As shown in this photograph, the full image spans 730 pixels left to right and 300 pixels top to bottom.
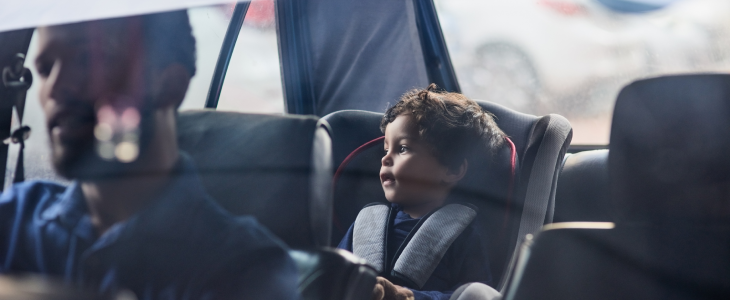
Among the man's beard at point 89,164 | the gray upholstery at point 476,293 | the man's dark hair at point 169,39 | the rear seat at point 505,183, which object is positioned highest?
the man's dark hair at point 169,39

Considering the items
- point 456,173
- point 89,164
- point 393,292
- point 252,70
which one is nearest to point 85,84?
point 89,164

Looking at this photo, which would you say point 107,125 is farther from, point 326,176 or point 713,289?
point 713,289

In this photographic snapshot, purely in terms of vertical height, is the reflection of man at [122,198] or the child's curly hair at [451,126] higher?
the reflection of man at [122,198]

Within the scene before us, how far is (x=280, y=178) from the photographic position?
728 mm

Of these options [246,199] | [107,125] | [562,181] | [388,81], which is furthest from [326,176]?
[388,81]

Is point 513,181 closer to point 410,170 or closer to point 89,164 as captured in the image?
point 410,170

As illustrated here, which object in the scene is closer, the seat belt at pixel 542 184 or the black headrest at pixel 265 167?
the black headrest at pixel 265 167

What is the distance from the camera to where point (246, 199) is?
70 centimetres

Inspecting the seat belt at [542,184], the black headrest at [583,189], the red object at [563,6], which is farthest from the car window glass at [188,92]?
the red object at [563,6]

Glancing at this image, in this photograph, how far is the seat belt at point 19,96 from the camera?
705mm

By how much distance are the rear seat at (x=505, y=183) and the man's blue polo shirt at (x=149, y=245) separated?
671 mm

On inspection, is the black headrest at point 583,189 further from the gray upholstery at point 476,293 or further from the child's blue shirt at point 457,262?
the gray upholstery at point 476,293

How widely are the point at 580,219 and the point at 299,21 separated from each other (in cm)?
133

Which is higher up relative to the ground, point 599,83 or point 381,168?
point 599,83
